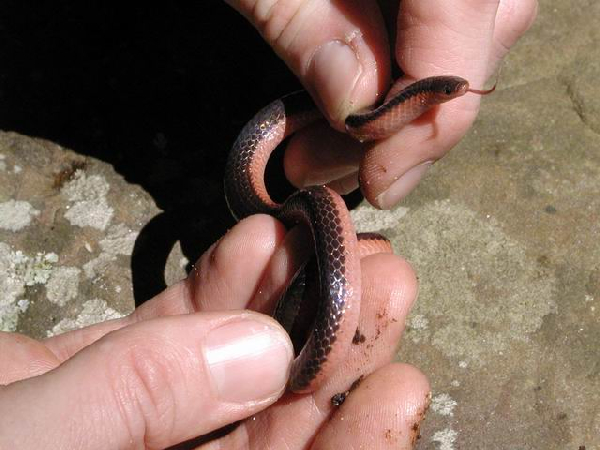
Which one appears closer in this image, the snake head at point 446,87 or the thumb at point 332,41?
the snake head at point 446,87

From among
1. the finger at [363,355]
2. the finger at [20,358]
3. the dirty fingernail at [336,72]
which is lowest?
the finger at [363,355]

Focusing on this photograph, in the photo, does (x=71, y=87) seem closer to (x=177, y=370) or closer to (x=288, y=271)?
(x=288, y=271)

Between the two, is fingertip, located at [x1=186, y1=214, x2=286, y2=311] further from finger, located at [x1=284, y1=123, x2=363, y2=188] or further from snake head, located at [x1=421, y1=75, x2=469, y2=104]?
snake head, located at [x1=421, y1=75, x2=469, y2=104]

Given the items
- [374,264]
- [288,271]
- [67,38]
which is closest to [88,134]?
[67,38]

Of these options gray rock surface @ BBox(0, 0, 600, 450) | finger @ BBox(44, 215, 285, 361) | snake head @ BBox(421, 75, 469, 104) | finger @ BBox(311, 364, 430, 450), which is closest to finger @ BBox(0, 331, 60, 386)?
finger @ BBox(44, 215, 285, 361)

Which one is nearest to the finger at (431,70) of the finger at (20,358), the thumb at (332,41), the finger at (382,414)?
the thumb at (332,41)

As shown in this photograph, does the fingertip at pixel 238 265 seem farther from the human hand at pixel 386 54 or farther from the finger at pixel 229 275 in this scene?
the human hand at pixel 386 54
